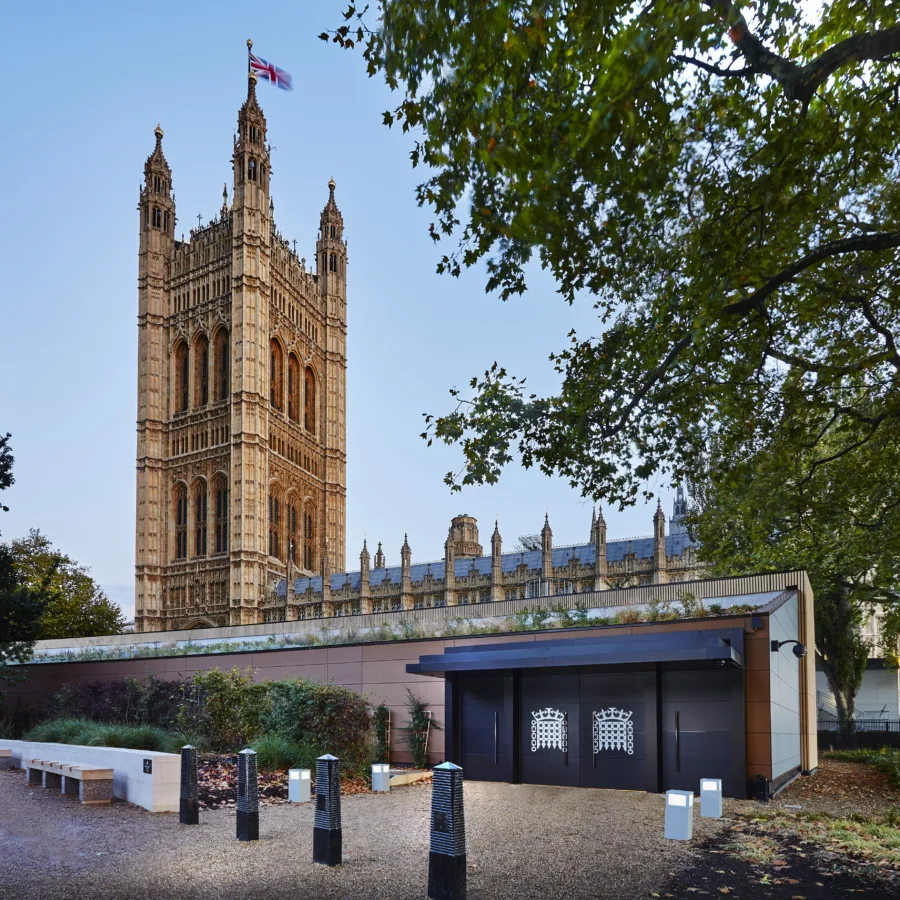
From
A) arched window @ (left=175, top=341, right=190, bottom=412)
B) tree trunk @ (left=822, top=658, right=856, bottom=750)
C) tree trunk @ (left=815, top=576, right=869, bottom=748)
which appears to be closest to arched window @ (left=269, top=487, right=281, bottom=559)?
arched window @ (left=175, top=341, right=190, bottom=412)

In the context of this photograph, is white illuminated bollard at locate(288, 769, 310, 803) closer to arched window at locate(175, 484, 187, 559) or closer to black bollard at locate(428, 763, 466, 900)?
black bollard at locate(428, 763, 466, 900)

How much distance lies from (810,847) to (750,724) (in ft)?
15.6

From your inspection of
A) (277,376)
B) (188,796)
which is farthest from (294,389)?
(188,796)

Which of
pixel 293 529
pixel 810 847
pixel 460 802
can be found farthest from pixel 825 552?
pixel 293 529

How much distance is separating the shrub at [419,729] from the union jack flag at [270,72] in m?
45.9

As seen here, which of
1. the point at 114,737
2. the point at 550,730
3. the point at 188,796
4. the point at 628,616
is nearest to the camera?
the point at 188,796

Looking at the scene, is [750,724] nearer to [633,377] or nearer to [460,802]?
[633,377]

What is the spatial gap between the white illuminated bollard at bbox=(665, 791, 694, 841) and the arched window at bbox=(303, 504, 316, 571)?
2863 inches

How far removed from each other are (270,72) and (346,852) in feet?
177

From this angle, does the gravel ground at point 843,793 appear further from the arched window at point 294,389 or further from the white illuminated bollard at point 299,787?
the arched window at point 294,389

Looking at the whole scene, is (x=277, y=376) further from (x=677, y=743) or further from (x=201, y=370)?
(x=677, y=743)

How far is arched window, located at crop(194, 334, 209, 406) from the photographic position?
79.9m

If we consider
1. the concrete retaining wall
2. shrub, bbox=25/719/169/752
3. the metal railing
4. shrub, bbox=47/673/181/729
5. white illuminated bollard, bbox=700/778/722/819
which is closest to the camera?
white illuminated bollard, bbox=700/778/722/819

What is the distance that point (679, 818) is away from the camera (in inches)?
425
